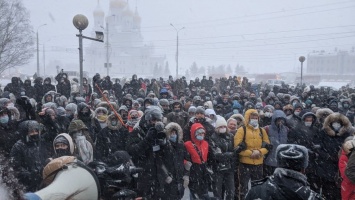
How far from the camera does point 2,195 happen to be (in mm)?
1100

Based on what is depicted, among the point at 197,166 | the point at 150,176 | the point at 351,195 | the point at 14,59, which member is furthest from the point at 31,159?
the point at 14,59

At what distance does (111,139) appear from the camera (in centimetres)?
546

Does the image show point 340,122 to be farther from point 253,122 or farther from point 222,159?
point 222,159

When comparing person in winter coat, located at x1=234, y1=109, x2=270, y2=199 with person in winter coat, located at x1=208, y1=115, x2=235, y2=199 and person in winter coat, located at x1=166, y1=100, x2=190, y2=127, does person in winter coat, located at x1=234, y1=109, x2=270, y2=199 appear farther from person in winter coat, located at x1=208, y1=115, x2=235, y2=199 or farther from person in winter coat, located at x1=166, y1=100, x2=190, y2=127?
person in winter coat, located at x1=166, y1=100, x2=190, y2=127

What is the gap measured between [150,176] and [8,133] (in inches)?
100

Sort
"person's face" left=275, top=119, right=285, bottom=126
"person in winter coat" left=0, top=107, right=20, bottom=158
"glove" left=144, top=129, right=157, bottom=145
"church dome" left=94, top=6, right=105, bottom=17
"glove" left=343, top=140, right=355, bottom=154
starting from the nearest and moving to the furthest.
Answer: "glove" left=343, top=140, right=355, bottom=154 < "glove" left=144, top=129, right=157, bottom=145 < "person in winter coat" left=0, top=107, right=20, bottom=158 < "person's face" left=275, top=119, right=285, bottom=126 < "church dome" left=94, top=6, right=105, bottom=17

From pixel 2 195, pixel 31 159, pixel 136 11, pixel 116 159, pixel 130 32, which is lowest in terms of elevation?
pixel 31 159

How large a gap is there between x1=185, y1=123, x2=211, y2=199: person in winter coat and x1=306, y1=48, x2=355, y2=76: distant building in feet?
307

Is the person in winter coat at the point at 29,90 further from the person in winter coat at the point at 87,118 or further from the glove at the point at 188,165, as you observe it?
the glove at the point at 188,165

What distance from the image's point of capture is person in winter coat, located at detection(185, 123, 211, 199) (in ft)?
17.6

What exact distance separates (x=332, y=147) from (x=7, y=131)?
5209mm

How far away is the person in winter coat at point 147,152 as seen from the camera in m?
4.45

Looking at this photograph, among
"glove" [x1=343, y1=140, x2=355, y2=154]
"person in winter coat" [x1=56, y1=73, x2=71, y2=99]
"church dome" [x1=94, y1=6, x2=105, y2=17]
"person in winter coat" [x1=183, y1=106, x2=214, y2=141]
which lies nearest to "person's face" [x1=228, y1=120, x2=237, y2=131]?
"person in winter coat" [x1=183, y1=106, x2=214, y2=141]

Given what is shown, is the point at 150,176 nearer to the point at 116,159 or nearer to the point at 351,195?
the point at 116,159
